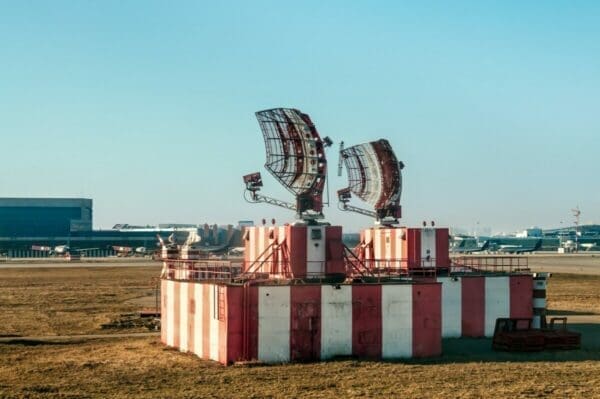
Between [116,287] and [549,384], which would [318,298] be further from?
[116,287]

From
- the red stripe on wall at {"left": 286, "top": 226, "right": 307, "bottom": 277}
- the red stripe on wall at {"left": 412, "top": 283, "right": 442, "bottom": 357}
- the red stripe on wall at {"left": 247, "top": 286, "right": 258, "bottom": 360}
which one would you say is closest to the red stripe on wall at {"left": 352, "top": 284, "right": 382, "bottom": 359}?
the red stripe on wall at {"left": 412, "top": 283, "right": 442, "bottom": 357}

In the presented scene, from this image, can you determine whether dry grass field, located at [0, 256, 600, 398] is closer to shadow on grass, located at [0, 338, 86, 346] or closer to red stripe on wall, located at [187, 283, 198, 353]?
shadow on grass, located at [0, 338, 86, 346]

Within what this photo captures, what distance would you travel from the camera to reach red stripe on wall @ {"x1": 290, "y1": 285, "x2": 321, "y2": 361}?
31422mm

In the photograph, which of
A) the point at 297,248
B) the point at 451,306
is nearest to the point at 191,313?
the point at 297,248

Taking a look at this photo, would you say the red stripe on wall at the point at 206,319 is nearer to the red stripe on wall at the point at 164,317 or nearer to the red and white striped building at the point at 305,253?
the red and white striped building at the point at 305,253

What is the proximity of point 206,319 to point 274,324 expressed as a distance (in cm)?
337

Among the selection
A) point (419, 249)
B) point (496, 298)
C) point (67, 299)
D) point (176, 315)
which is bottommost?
point (67, 299)

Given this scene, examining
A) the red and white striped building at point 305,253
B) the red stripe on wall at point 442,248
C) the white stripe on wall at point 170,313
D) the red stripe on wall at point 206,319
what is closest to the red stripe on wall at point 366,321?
the red and white striped building at point 305,253

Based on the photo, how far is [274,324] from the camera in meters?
31.3

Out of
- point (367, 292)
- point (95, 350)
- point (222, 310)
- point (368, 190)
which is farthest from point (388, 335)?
point (368, 190)

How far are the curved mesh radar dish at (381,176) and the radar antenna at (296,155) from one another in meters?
12.1

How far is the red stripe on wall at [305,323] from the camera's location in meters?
31.4

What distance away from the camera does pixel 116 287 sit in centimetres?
7944

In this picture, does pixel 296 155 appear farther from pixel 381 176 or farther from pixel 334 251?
pixel 381 176
